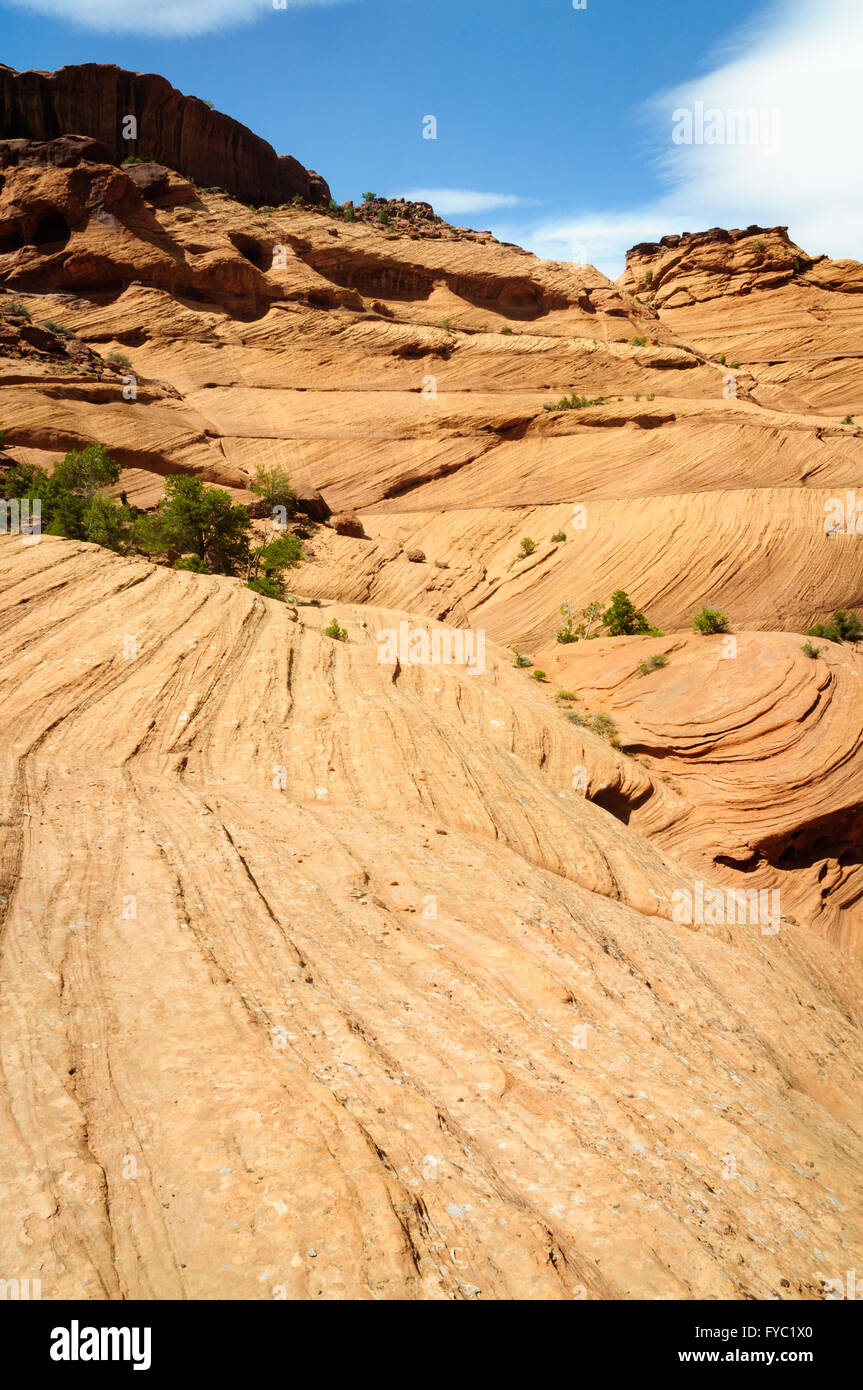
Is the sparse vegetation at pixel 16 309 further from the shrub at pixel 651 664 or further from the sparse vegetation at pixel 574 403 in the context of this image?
the shrub at pixel 651 664

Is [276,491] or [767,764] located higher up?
[276,491]

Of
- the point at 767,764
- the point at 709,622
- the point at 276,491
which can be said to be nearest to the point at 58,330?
the point at 276,491

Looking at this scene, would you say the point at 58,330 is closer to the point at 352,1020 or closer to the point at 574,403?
the point at 574,403

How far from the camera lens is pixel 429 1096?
18.7ft

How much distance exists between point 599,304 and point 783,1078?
52830mm

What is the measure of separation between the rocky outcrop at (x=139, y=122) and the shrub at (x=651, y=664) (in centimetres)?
4844

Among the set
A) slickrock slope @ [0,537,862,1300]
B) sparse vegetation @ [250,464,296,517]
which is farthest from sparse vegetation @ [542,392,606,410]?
slickrock slope @ [0,537,862,1300]

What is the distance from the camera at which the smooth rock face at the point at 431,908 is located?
443 centimetres

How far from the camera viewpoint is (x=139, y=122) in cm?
5184

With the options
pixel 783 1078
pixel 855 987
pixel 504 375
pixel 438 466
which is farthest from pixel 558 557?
pixel 783 1078

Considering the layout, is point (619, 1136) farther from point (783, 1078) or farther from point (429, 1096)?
point (783, 1078)

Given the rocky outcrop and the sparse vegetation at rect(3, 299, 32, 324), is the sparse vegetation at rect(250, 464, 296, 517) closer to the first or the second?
the sparse vegetation at rect(3, 299, 32, 324)

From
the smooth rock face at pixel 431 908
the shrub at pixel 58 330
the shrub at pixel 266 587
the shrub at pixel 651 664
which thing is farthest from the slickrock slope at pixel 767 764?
the shrub at pixel 58 330

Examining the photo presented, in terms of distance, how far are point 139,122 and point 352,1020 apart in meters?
64.2
